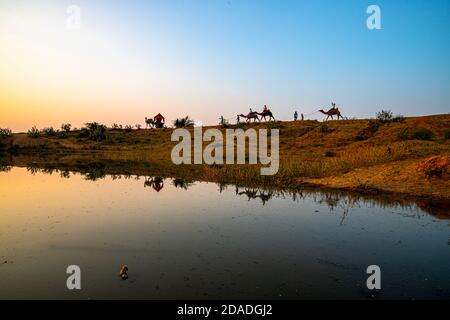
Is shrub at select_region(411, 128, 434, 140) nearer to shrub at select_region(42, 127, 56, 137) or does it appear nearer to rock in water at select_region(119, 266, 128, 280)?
rock in water at select_region(119, 266, 128, 280)

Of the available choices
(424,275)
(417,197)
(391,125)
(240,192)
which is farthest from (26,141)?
(424,275)

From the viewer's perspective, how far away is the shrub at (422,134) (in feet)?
76.7

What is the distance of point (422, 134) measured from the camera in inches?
926

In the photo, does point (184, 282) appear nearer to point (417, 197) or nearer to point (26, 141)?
point (417, 197)

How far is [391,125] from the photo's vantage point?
28609 mm

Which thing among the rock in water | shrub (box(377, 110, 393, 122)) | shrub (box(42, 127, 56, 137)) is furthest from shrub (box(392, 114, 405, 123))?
shrub (box(42, 127, 56, 137))

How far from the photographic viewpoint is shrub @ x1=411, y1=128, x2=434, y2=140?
2338 centimetres

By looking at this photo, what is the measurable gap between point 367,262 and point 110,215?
271 inches

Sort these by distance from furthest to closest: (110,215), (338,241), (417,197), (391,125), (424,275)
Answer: (391,125) < (417,197) < (110,215) < (338,241) < (424,275)

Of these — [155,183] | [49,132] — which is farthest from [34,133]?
[155,183]

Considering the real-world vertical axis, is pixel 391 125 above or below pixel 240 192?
above

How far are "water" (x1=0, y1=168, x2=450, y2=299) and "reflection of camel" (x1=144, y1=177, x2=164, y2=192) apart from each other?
241cm

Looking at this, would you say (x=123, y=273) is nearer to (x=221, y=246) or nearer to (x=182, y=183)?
(x=221, y=246)

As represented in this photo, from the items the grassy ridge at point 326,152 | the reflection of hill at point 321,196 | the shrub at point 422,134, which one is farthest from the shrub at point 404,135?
the reflection of hill at point 321,196
